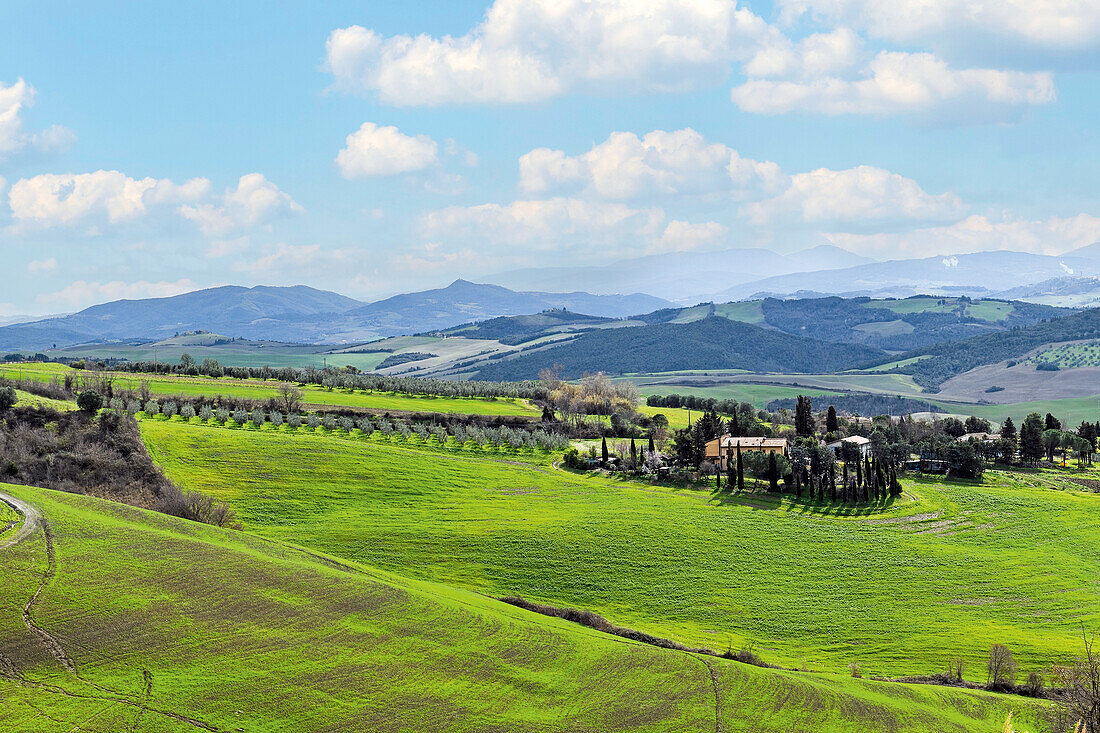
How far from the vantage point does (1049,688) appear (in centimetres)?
5138

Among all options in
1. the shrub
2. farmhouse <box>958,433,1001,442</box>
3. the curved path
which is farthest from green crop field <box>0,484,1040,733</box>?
farmhouse <box>958,433,1001,442</box>

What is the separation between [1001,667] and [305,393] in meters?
115

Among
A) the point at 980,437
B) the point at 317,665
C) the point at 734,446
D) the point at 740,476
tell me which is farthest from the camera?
the point at 980,437

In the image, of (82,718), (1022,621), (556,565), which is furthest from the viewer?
(556,565)

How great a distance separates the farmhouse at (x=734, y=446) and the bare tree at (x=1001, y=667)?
57.0 meters

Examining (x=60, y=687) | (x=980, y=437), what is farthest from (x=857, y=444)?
(x=60, y=687)

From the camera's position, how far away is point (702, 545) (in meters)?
81.4

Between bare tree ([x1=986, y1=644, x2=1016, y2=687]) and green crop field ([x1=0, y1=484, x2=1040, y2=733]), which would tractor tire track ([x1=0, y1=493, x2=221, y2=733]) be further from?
bare tree ([x1=986, y1=644, x2=1016, y2=687])

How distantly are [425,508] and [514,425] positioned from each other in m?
49.4

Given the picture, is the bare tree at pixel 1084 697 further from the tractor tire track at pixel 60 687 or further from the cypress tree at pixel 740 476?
the cypress tree at pixel 740 476

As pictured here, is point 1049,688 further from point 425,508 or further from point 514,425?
point 514,425

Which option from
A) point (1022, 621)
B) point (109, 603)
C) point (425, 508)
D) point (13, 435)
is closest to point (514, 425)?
point (425, 508)

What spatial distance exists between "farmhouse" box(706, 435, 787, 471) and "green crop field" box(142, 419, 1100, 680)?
41.1 feet

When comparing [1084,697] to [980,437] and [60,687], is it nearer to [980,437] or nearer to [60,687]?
[60,687]
